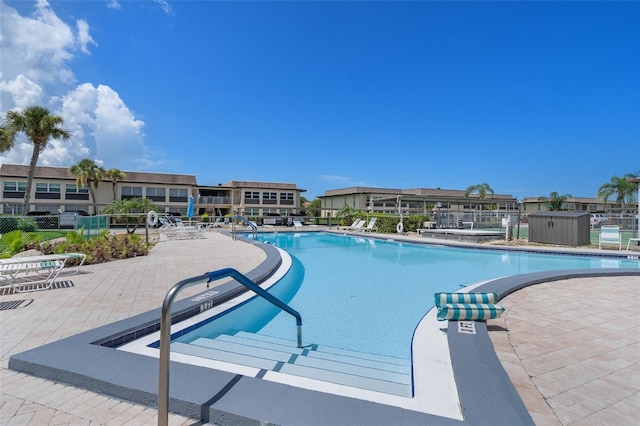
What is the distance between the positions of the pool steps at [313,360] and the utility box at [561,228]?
1491 centimetres

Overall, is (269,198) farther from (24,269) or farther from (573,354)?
(573,354)

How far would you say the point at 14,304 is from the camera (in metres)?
4.61

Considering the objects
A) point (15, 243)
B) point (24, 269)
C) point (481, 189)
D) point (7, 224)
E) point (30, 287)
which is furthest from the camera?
point (481, 189)

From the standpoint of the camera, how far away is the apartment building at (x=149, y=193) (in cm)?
2827

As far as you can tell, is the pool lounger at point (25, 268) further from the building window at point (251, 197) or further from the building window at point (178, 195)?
the building window at point (251, 197)

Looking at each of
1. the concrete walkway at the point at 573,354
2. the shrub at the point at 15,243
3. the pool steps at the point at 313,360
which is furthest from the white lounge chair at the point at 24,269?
the concrete walkway at the point at 573,354

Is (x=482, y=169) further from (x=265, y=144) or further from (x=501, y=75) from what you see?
(x=265, y=144)

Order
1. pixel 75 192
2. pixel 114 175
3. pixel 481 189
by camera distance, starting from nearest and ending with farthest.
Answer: pixel 114 175, pixel 75 192, pixel 481 189

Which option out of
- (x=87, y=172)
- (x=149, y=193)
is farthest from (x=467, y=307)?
(x=149, y=193)

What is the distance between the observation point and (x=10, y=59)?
22.1 feet

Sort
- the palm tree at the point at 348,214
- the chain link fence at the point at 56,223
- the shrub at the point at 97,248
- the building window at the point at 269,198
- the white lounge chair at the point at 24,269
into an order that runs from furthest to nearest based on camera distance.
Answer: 1. the building window at the point at 269,198
2. the palm tree at the point at 348,214
3. the chain link fence at the point at 56,223
4. the shrub at the point at 97,248
5. the white lounge chair at the point at 24,269

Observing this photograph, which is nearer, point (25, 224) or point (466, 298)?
point (466, 298)

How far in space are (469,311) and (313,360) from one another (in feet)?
6.69

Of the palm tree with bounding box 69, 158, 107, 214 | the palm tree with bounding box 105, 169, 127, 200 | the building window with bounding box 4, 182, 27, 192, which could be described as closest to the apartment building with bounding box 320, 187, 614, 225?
the palm tree with bounding box 105, 169, 127, 200
